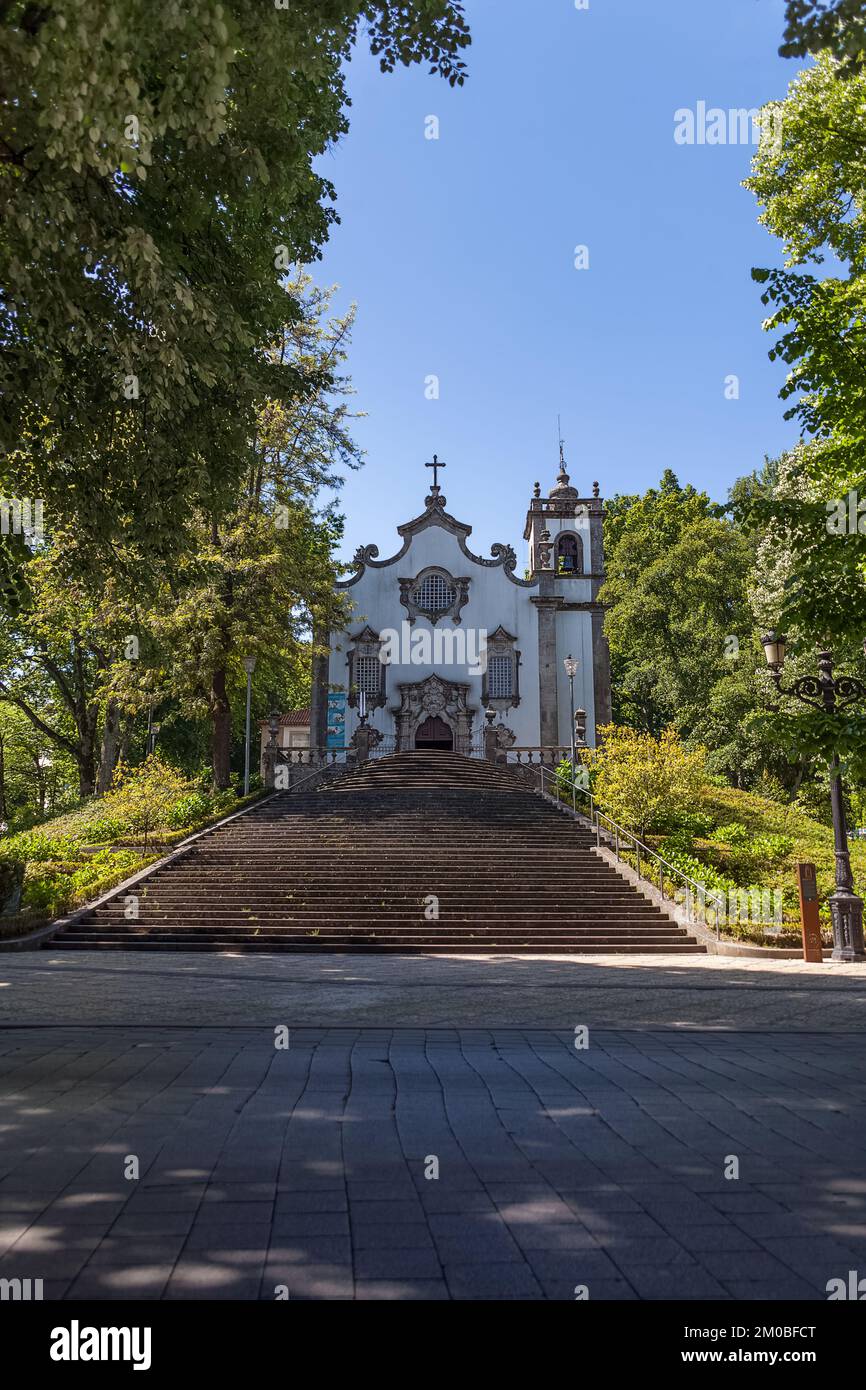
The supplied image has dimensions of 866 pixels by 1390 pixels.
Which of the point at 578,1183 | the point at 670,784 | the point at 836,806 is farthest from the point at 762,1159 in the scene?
the point at 670,784

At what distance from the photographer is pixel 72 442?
8.73 meters

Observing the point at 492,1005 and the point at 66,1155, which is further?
the point at 492,1005

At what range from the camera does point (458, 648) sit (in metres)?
42.1

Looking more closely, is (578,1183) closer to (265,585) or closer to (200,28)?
(200,28)

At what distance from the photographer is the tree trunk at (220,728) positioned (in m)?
30.7

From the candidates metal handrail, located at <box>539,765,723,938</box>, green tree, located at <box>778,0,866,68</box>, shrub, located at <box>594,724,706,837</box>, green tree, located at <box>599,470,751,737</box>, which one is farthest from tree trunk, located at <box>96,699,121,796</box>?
green tree, located at <box>778,0,866,68</box>

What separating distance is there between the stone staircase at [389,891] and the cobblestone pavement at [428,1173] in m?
9.72

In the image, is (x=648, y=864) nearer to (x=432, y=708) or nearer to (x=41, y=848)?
(x=41, y=848)

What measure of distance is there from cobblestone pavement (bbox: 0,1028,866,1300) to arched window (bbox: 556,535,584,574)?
38493 millimetres

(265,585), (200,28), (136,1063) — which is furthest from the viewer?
(265,585)

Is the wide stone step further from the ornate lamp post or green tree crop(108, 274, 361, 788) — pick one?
green tree crop(108, 274, 361, 788)

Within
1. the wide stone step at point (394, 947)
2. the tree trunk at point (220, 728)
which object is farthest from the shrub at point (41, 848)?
the wide stone step at point (394, 947)
